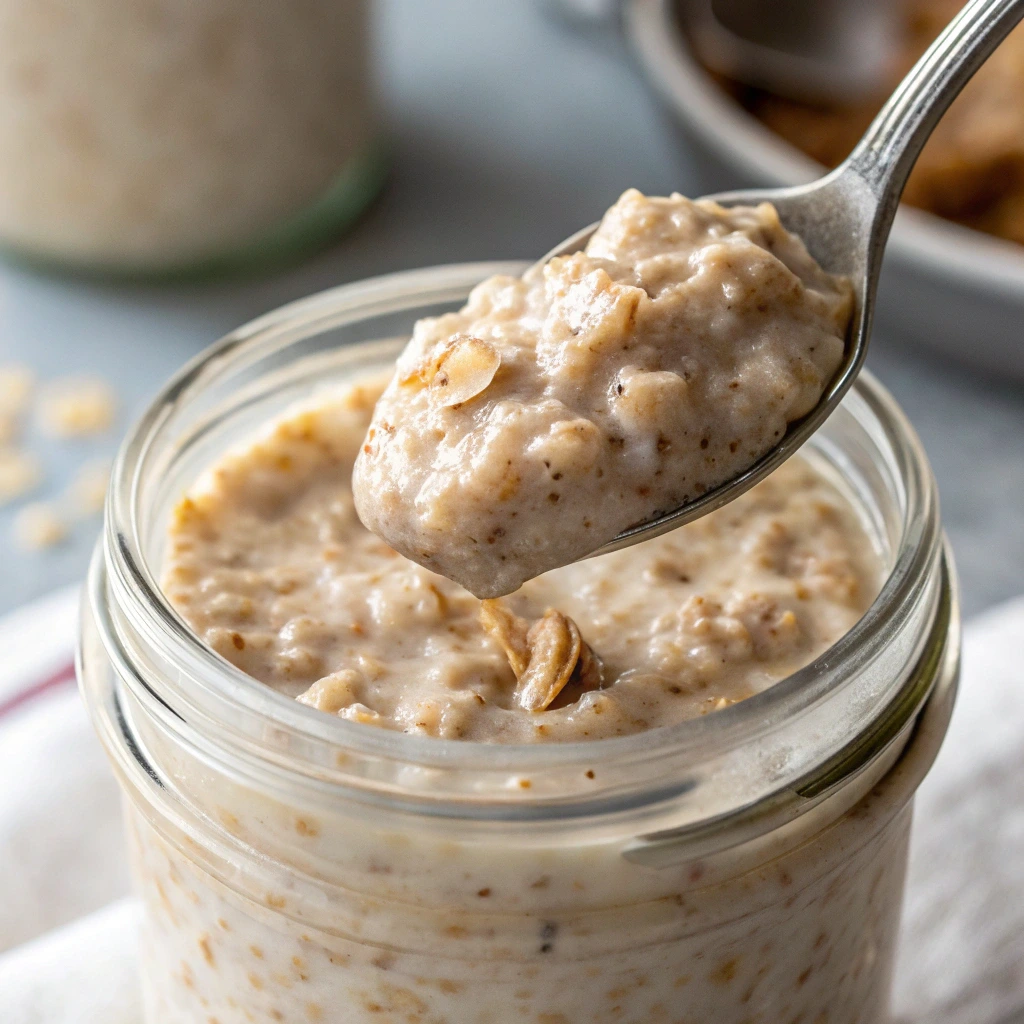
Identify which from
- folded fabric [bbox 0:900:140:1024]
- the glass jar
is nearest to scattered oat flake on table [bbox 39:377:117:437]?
folded fabric [bbox 0:900:140:1024]

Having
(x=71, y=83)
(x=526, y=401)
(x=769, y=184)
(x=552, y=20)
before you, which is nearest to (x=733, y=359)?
(x=526, y=401)

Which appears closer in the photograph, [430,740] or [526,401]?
[430,740]

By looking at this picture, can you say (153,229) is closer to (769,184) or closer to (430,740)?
(769,184)

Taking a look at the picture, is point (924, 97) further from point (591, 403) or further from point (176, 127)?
point (176, 127)

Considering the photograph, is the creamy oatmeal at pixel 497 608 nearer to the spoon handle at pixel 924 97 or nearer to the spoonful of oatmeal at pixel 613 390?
the spoonful of oatmeal at pixel 613 390

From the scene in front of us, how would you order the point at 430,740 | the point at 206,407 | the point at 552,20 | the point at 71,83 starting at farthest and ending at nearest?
the point at 552,20, the point at 71,83, the point at 206,407, the point at 430,740
